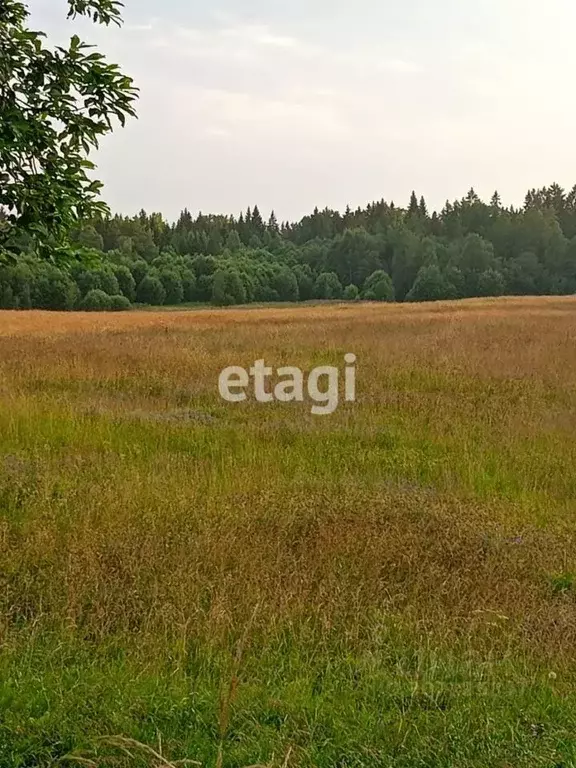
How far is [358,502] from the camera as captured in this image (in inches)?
222

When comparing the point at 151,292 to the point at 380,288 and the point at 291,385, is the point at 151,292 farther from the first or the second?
the point at 291,385

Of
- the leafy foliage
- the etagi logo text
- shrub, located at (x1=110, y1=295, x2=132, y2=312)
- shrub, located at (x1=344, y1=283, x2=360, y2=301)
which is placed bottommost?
the etagi logo text

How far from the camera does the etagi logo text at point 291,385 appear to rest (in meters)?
10.4

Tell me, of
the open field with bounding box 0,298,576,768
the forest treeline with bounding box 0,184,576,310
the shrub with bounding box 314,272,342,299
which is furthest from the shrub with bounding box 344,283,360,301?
the open field with bounding box 0,298,576,768

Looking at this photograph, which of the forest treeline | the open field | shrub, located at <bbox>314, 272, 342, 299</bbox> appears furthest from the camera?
shrub, located at <bbox>314, 272, 342, 299</bbox>

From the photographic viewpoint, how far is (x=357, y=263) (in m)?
94.4

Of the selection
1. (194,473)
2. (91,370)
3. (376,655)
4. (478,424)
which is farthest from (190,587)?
(91,370)

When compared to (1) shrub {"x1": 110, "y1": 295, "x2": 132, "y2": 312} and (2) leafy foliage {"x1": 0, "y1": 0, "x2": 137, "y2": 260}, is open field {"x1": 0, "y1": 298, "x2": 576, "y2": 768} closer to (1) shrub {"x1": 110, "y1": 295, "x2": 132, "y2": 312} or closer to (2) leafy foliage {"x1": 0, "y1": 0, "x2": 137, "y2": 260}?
(2) leafy foliage {"x1": 0, "y1": 0, "x2": 137, "y2": 260}

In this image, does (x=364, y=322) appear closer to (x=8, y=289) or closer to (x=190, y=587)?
(x=190, y=587)

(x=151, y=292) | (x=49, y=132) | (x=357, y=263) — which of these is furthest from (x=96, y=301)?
(x=49, y=132)

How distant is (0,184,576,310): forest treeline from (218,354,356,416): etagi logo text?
53.1 m

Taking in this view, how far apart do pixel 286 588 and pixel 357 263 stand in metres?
92.9

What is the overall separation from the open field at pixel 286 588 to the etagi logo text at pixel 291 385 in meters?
1.12

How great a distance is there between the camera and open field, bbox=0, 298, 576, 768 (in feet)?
9.54
